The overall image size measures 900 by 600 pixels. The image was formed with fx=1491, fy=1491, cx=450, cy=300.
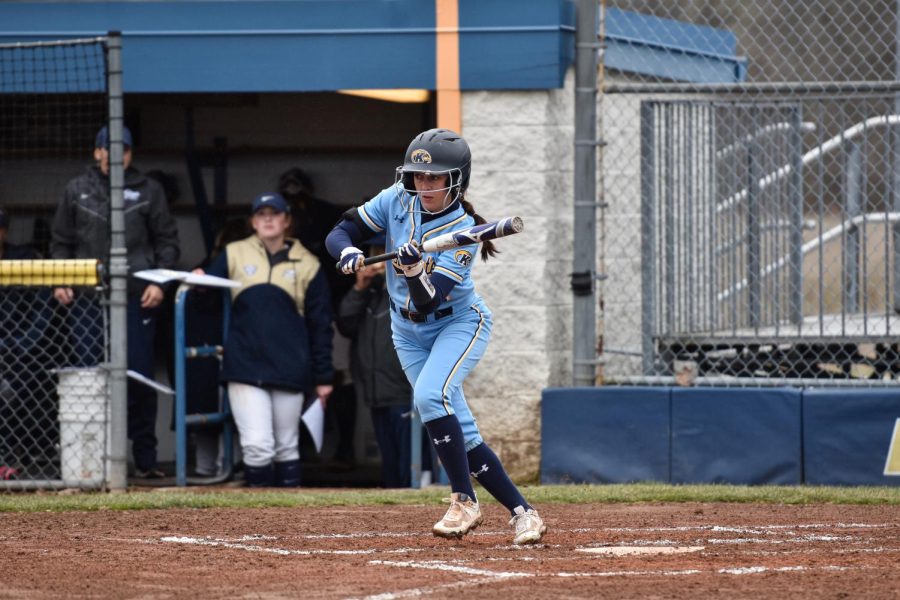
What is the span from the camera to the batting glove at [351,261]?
18.9 feet

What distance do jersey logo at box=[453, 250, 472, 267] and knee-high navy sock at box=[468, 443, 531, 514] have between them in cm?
79

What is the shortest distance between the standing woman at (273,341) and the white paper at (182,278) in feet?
0.68

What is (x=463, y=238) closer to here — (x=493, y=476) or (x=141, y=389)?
(x=493, y=476)

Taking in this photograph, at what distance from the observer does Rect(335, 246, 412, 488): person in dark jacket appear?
30.9 ft

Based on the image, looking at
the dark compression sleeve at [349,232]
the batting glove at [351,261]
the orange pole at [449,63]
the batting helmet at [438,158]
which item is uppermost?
the orange pole at [449,63]

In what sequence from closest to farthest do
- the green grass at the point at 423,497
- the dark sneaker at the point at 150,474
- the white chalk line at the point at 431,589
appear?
the white chalk line at the point at 431,589
the green grass at the point at 423,497
the dark sneaker at the point at 150,474

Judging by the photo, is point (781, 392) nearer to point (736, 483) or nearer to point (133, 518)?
point (736, 483)

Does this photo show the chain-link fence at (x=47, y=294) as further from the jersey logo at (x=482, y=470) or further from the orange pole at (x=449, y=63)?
the jersey logo at (x=482, y=470)

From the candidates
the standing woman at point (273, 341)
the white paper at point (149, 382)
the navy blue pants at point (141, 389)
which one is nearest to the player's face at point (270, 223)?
the standing woman at point (273, 341)

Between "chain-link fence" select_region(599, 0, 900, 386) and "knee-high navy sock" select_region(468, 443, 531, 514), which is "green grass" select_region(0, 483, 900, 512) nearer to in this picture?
"chain-link fence" select_region(599, 0, 900, 386)

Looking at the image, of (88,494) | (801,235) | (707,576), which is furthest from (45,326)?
(707,576)

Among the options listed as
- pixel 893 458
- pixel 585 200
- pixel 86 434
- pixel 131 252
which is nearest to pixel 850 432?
pixel 893 458

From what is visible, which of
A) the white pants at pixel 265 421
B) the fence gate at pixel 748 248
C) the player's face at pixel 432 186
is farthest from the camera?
the white pants at pixel 265 421

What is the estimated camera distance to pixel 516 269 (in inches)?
362
